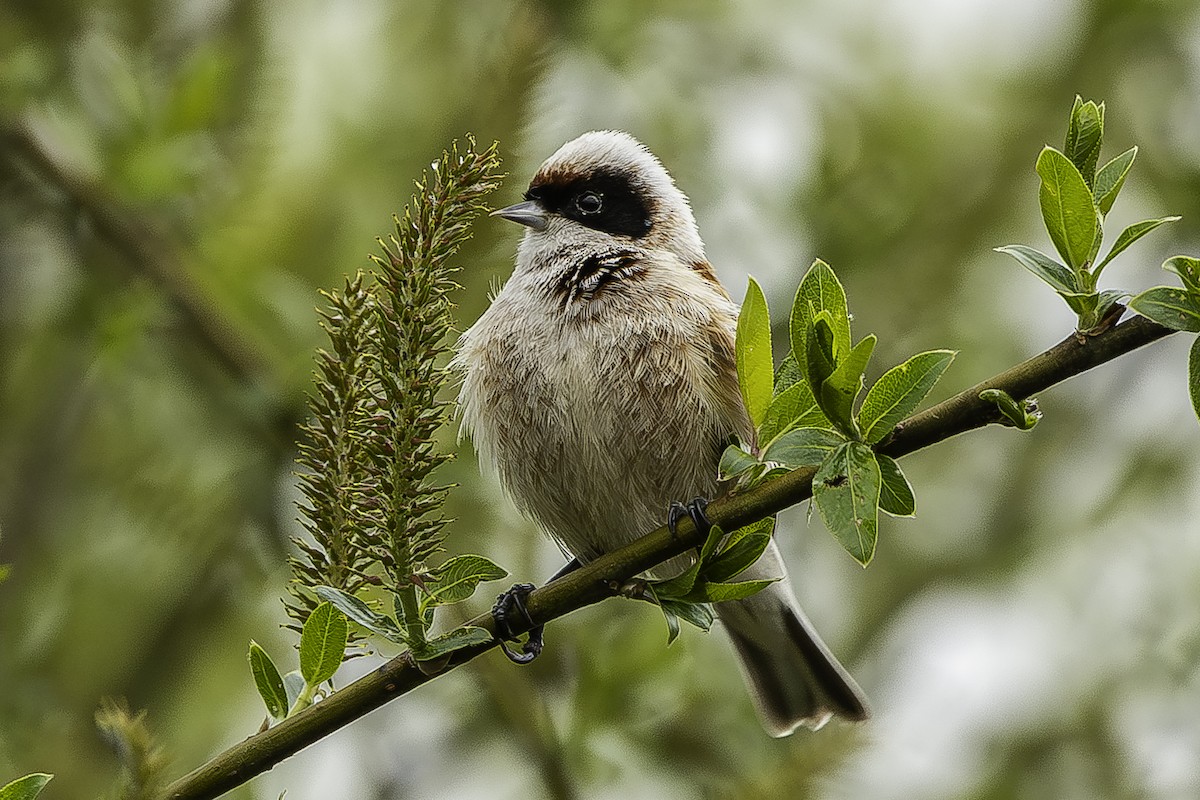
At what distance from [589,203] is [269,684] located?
3.02m

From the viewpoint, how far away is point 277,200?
5172mm

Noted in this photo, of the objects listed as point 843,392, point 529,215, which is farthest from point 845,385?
point 529,215

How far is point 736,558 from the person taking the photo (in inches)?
91.1

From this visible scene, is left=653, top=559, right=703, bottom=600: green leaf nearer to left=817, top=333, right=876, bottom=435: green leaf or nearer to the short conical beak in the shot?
left=817, top=333, right=876, bottom=435: green leaf

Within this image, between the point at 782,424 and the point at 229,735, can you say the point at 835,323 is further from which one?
the point at 229,735

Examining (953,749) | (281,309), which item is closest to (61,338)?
(281,309)

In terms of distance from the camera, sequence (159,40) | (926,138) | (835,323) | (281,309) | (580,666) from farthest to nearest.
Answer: (926,138) → (159,40) → (281,309) → (580,666) → (835,323)

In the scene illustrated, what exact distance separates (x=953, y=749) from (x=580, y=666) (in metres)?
1.90

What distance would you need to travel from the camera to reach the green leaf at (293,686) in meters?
2.15

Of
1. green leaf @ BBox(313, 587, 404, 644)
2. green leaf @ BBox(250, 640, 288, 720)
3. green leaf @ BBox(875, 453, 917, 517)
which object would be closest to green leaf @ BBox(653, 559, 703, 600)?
green leaf @ BBox(875, 453, 917, 517)

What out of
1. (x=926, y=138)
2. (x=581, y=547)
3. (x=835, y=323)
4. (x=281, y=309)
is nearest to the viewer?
(x=835, y=323)

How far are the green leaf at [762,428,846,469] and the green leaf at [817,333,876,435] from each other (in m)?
0.03

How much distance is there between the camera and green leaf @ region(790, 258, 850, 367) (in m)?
2.06

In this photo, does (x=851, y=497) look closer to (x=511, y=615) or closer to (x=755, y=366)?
(x=755, y=366)
